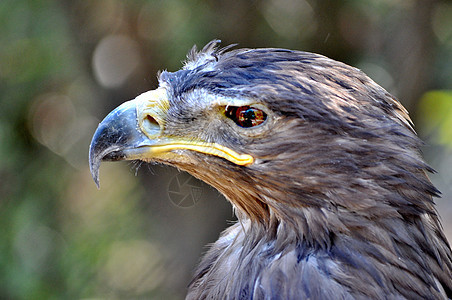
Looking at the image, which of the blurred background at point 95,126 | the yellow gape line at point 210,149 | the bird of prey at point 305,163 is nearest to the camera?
the bird of prey at point 305,163

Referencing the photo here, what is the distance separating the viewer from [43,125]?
5191mm

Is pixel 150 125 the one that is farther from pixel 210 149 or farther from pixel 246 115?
pixel 246 115

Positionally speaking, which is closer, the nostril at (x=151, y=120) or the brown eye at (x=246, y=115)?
the brown eye at (x=246, y=115)

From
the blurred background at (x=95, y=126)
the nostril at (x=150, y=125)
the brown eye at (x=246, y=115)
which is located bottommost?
the blurred background at (x=95, y=126)

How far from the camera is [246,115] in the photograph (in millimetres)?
2162

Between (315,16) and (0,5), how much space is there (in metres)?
2.65

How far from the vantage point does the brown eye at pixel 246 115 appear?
2.15m

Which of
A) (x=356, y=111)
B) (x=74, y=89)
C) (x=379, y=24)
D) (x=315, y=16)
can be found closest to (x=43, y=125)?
(x=74, y=89)

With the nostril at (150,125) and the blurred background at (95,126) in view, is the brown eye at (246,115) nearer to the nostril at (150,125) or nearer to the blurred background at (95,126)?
the nostril at (150,125)

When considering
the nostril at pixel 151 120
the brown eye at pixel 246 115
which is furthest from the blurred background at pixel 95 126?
the brown eye at pixel 246 115

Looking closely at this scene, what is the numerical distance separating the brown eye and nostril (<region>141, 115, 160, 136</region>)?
0.29 m

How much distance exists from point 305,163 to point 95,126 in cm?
338

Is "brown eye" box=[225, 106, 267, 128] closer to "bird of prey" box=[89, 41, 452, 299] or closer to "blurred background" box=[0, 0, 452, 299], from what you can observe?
"bird of prey" box=[89, 41, 452, 299]

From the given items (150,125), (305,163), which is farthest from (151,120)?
(305,163)
